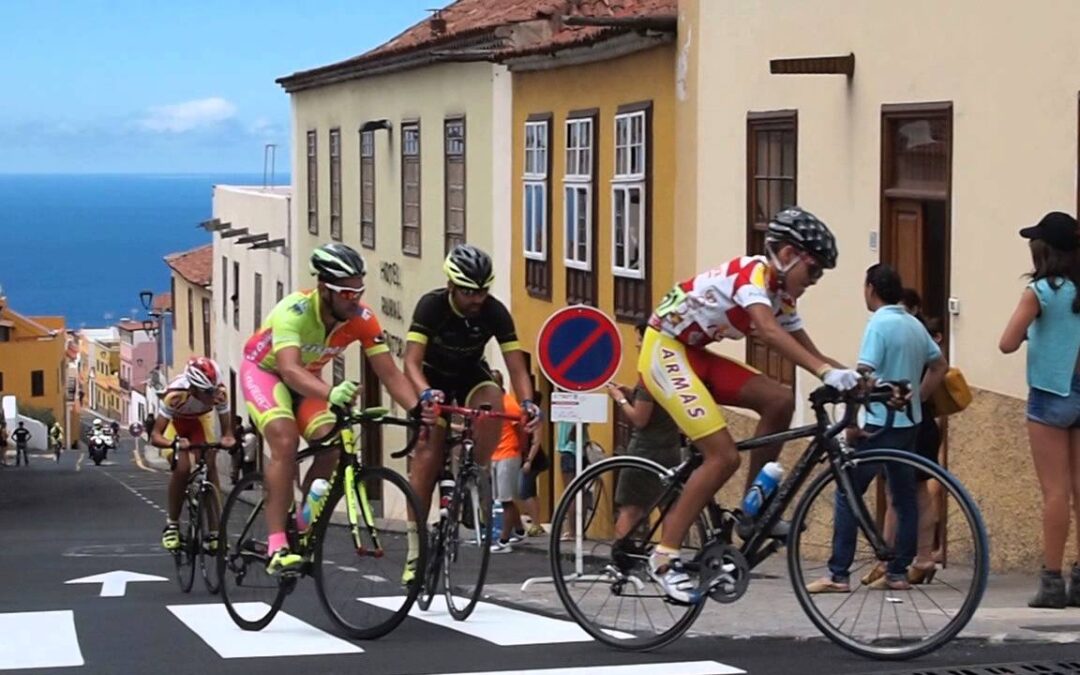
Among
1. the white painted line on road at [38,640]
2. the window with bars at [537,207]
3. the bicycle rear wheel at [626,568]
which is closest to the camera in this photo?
the bicycle rear wheel at [626,568]

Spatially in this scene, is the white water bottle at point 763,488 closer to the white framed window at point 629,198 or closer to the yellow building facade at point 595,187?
the yellow building facade at point 595,187

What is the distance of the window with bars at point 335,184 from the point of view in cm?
4116

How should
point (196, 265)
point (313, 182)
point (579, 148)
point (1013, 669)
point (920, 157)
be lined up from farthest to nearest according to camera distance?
point (196, 265) < point (313, 182) < point (579, 148) < point (920, 157) < point (1013, 669)

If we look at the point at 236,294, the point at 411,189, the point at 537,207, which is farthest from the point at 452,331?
the point at 236,294

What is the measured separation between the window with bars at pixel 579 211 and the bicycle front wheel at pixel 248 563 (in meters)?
14.9

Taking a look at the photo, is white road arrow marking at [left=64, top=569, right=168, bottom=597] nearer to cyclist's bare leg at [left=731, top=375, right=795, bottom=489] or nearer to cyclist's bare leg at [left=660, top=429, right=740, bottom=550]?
cyclist's bare leg at [left=660, top=429, right=740, bottom=550]

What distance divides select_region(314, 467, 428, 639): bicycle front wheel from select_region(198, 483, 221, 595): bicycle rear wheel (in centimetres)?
346

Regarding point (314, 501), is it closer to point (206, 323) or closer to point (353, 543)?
point (353, 543)

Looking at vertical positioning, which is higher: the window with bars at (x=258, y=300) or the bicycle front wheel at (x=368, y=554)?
the bicycle front wheel at (x=368, y=554)

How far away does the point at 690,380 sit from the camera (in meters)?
8.75

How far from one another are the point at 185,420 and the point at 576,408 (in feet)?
8.46

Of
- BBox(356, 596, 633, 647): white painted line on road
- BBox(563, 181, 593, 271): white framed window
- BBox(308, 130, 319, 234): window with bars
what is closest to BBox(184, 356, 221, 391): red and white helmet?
BBox(356, 596, 633, 647): white painted line on road

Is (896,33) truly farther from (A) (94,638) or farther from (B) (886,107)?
(A) (94,638)

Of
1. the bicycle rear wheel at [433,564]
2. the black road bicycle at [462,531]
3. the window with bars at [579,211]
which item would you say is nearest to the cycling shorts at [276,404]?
the black road bicycle at [462,531]
